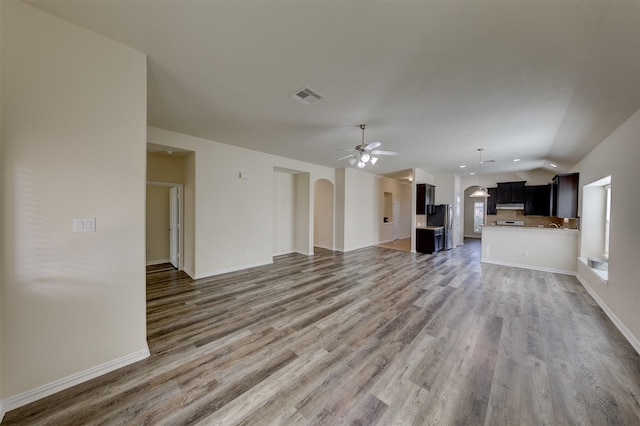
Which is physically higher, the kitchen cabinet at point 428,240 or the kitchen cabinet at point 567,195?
the kitchen cabinet at point 567,195

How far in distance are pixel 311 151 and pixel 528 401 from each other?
495 centimetres

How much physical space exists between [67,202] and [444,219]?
873 cm

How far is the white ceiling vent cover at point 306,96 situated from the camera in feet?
8.49

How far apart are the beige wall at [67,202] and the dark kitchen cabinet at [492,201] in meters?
9.88

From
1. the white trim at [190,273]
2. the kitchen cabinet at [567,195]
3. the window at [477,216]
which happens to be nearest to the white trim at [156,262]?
the white trim at [190,273]

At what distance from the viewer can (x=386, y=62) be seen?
2.05 m

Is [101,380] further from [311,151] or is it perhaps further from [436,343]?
[311,151]

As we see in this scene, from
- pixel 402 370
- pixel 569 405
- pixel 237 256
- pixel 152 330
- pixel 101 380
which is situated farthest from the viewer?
pixel 237 256

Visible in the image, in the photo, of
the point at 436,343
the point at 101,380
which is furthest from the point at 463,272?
the point at 101,380

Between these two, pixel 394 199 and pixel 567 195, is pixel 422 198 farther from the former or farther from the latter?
pixel 567 195

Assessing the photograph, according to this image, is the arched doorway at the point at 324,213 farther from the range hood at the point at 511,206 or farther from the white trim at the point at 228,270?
the range hood at the point at 511,206

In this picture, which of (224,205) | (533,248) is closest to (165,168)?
(224,205)

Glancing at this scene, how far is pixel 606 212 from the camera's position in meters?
4.18

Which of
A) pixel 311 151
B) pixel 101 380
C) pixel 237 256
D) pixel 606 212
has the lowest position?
pixel 101 380
